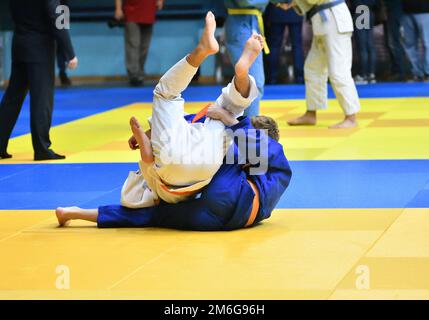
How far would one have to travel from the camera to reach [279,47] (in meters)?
20.1

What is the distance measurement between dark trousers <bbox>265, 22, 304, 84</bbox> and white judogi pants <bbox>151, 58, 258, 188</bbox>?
12993 mm

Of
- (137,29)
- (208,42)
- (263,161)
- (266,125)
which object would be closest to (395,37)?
(137,29)

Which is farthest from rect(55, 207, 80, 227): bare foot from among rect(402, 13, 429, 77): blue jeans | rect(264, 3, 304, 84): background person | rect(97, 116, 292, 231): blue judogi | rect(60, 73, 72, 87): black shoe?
rect(60, 73, 72, 87): black shoe

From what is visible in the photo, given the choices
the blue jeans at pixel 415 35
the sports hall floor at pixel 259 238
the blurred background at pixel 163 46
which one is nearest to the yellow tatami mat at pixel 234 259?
the sports hall floor at pixel 259 238

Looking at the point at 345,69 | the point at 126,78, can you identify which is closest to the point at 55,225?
the point at 345,69

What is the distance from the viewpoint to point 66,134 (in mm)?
13336

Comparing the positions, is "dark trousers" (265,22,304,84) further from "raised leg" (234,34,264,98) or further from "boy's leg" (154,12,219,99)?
"boy's leg" (154,12,219,99)

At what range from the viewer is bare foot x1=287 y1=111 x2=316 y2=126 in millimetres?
13156

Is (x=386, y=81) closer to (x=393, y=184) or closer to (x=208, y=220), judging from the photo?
(x=393, y=184)

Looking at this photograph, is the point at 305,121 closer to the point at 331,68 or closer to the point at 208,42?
the point at 331,68

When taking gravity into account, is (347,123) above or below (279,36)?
above

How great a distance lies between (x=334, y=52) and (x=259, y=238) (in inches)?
234

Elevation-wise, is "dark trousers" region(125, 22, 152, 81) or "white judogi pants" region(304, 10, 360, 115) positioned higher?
"white judogi pants" region(304, 10, 360, 115)

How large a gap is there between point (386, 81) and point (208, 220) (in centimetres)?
1403
